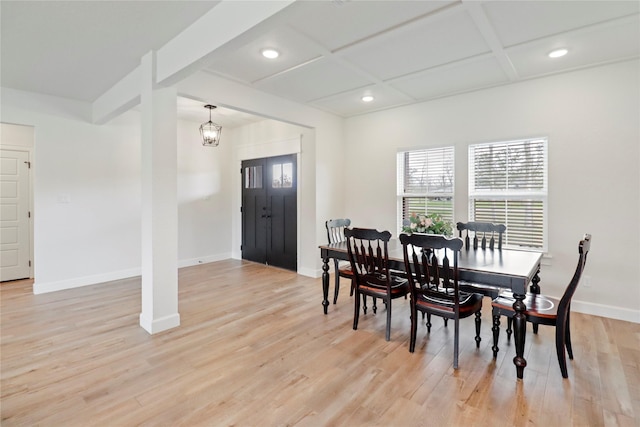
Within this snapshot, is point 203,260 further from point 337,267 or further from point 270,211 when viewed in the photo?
point 337,267

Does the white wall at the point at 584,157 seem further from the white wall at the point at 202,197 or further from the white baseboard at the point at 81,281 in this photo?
the white baseboard at the point at 81,281

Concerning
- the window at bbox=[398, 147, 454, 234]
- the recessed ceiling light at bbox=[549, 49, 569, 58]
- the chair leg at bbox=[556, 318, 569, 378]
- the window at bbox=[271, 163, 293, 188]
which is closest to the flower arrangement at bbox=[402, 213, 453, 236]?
the chair leg at bbox=[556, 318, 569, 378]

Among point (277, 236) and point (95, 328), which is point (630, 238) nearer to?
point (277, 236)

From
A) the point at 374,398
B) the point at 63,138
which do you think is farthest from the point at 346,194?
the point at 63,138

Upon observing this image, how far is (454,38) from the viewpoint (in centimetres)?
279

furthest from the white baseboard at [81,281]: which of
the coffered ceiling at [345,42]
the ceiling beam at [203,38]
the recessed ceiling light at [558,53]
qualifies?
the recessed ceiling light at [558,53]

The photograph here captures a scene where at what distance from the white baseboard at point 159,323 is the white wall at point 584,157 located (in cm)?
373

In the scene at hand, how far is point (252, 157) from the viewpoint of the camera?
614 centimetres

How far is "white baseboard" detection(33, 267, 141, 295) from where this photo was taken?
13.9 feet

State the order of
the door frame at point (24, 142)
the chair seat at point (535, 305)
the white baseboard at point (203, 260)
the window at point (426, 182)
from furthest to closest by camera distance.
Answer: the white baseboard at point (203, 260) < the door frame at point (24, 142) < the window at point (426, 182) < the chair seat at point (535, 305)

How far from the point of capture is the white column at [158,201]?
291 centimetres

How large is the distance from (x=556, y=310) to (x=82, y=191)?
5900 millimetres

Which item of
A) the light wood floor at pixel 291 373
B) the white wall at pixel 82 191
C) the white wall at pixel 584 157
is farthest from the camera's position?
the white wall at pixel 82 191

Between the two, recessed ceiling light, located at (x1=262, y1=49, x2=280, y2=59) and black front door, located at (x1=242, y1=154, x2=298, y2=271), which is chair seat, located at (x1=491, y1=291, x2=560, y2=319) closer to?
recessed ceiling light, located at (x1=262, y1=49, x2=280, y2=59)
